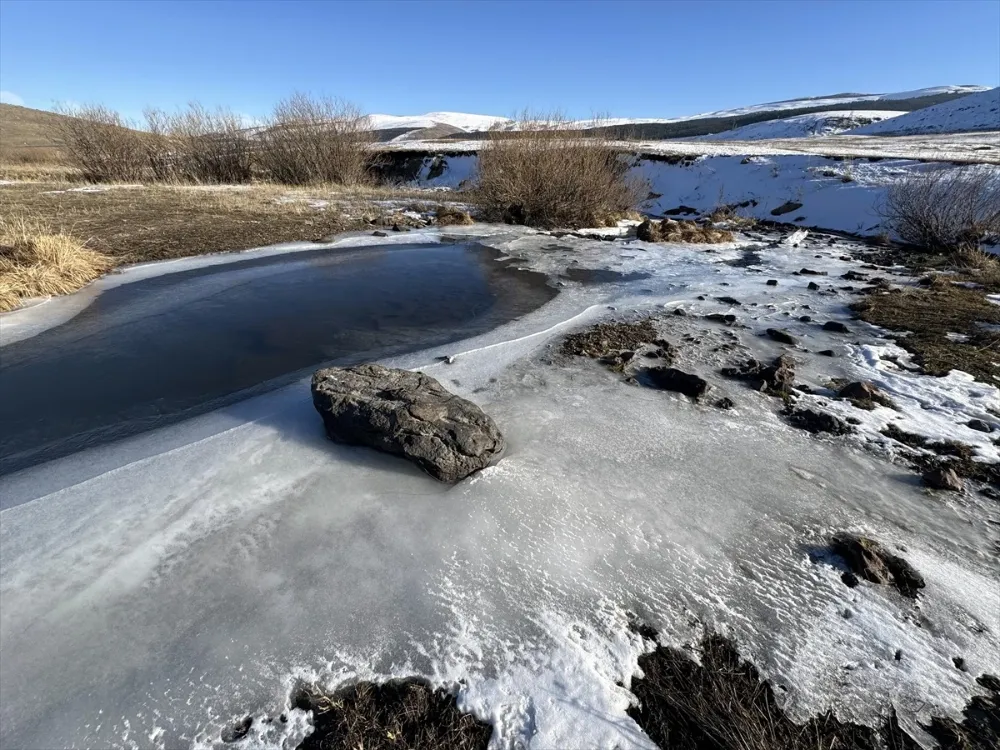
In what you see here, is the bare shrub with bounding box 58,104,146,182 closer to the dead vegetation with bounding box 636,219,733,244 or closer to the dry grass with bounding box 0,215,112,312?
the dry grass with bounding box 0,215,112,312

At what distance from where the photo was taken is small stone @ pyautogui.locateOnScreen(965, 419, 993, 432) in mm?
3645

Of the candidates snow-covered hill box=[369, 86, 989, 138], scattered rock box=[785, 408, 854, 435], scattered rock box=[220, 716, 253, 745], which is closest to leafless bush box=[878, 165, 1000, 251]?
scattered rock box=[785, 408, 854, 435]

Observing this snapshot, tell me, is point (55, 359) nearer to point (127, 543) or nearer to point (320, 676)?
point (127, 543)

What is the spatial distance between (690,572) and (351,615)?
1.64 m

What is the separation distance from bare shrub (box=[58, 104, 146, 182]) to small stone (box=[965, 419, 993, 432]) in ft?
82.9

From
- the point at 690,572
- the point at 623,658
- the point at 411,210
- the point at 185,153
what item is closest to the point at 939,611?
the point at 690,572

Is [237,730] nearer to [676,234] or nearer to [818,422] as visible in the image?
[818,422]

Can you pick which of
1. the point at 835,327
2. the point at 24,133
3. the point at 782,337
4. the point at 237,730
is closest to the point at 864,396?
the point at 782,337

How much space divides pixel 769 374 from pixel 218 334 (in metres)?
5.64

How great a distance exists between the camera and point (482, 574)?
2414 mm

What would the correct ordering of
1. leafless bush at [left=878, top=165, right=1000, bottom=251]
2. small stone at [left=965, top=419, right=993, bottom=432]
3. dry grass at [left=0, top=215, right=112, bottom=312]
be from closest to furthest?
small stone at [left=965, top=419, right=993, bottom=432] → dry grass at [left=0, top=215, right=112, bottom=312] → leafless bush at [left=878, top=165, right=1000, bottom=251]

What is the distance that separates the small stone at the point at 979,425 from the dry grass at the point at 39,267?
9.64 metres

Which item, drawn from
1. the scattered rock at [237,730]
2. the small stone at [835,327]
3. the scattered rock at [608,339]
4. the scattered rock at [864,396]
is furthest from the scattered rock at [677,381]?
the scattered rock at [237,730]

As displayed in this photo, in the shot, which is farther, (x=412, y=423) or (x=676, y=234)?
(x=676, y=234)
